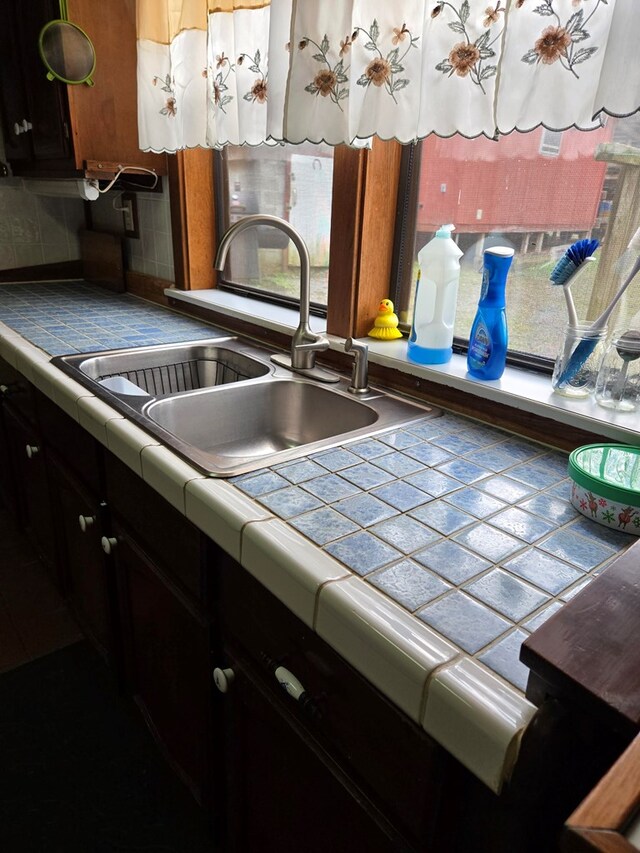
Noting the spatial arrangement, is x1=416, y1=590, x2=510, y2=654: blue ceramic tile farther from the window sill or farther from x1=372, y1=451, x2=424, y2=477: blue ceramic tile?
the window sill

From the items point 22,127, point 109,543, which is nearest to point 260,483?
point 109,543

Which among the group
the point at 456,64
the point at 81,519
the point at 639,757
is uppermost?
the point at 456,64

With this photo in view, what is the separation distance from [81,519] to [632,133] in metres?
1.36

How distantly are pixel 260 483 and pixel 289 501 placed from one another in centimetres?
7

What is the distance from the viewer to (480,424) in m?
1.16

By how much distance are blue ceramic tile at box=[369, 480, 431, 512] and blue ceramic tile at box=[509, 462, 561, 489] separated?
185 mm

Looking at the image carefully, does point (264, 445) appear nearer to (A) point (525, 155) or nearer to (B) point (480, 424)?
(B) point (480, 424)

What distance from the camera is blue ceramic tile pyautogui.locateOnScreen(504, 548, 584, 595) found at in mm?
657

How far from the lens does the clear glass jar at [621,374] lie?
0.98m

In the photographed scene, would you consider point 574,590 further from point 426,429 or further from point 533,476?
point 426,429

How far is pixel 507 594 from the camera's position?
64 cm

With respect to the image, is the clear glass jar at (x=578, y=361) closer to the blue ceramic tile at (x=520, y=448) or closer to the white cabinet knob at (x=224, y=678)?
the blue ceramic tile at (x=520, y=448)

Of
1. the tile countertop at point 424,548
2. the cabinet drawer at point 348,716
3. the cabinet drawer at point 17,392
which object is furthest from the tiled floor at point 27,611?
the cabinet drawer at point 348,716

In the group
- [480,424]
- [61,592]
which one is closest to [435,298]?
[480,424]
